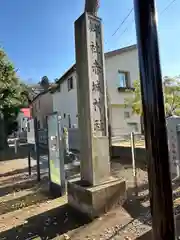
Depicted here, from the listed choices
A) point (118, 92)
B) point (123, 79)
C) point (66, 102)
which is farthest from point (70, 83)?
point (123, 79)

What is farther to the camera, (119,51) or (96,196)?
(119,51)

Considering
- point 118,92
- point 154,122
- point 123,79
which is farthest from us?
point 123,79

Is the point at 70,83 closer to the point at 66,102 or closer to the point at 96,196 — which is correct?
the point at 66,102

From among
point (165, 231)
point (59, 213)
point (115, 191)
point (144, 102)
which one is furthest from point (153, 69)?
point (59, 213)

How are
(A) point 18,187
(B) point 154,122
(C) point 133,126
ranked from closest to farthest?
(B) point 154,122 < (A) point 18,187 < (C) point 133,126

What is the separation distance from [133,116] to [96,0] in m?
14.0

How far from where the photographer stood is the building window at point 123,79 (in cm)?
1794

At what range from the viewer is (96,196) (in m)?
4.11

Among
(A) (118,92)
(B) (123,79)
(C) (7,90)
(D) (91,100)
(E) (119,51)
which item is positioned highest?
(E) (119,51)

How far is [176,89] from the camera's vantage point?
13195 mm

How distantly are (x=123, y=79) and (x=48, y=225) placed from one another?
15.5 meters

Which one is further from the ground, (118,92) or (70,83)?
(70,83)

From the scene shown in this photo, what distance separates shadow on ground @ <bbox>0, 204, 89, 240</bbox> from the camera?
3.65 m

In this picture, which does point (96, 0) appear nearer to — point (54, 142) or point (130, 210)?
point (54, 142)
